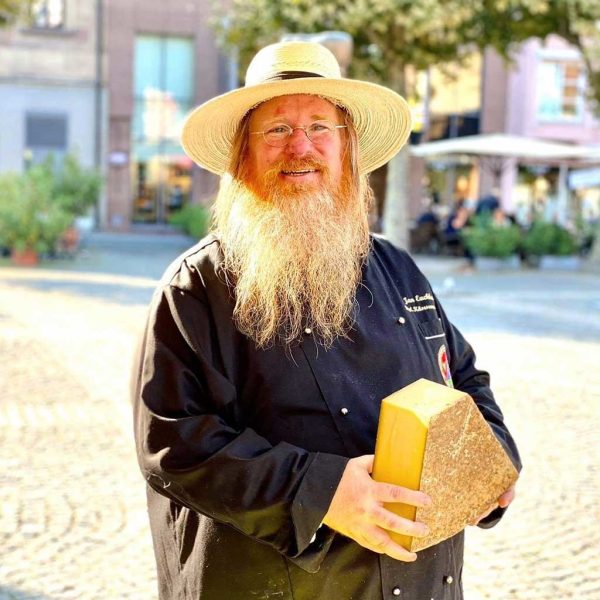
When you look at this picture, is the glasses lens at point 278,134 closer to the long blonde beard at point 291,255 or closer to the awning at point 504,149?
the long blonde beard at point 291,255

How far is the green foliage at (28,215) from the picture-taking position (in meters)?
17.3

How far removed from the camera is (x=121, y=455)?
575 centimetres

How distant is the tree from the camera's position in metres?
15.2

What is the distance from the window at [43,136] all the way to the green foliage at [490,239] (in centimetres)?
1670

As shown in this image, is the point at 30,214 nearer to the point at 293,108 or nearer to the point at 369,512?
the point at 293,108

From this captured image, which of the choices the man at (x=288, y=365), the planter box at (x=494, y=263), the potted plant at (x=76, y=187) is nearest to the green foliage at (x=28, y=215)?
the potted plant at (x=76, y=187)

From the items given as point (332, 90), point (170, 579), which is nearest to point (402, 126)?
point (332, 90)

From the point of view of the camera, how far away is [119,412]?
22.1 ft

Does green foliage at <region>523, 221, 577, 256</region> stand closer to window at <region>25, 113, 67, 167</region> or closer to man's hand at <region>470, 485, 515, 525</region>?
window at <region>25, 113, 67, 167</region>

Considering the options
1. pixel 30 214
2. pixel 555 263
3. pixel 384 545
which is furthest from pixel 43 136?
pixel 384 545

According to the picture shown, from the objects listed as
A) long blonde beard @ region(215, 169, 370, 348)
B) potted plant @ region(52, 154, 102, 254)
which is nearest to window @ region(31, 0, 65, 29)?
potted plant @ region(52, 154, 102, 254)

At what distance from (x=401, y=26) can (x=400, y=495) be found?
15.7m

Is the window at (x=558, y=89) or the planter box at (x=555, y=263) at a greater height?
the window at (x=558, y=89)

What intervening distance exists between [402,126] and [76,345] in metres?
7.25
